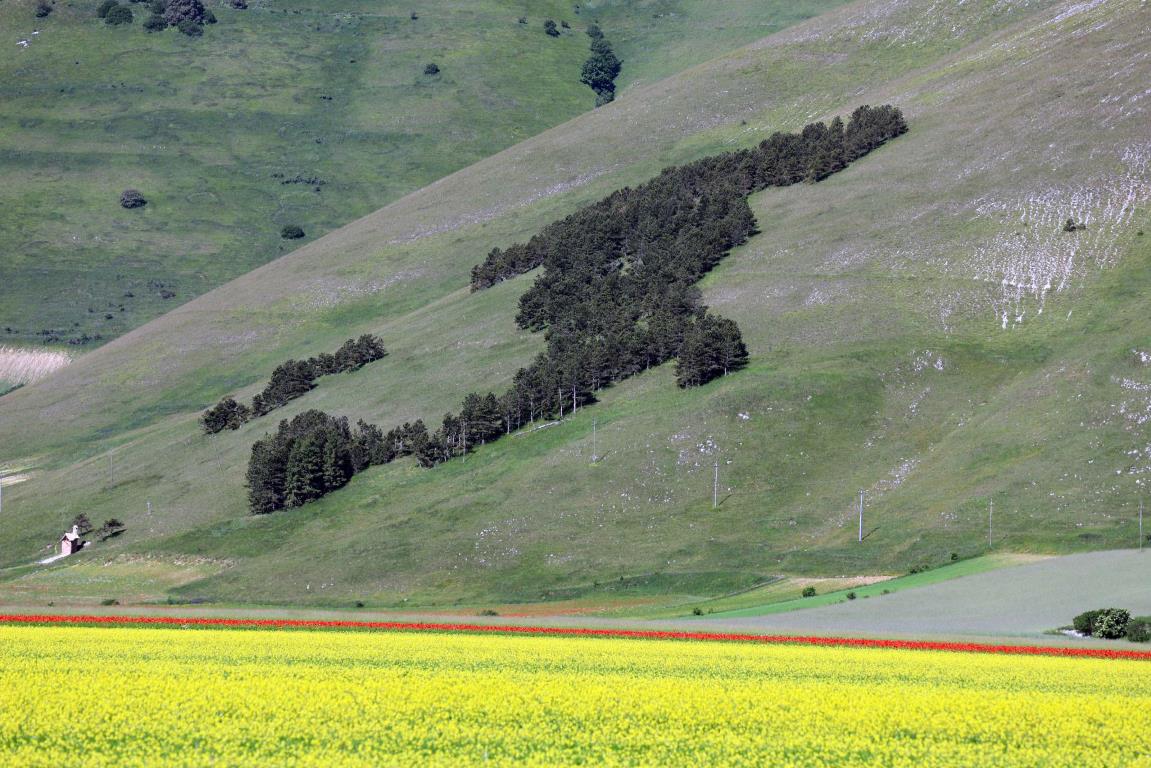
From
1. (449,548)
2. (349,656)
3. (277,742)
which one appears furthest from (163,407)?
(277,742)

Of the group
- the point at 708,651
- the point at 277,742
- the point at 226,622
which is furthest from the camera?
the point at 226,622

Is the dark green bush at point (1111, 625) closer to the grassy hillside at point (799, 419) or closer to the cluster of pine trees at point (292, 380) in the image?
the grassy hillside at point (799, 419)

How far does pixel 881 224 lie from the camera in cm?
16562

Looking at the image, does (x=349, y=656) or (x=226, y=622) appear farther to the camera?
(x=226, y=622)

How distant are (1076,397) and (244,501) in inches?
3338

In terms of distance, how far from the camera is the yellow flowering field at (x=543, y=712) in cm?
3005

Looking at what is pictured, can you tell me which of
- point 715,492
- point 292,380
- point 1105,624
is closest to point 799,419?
point 715,492

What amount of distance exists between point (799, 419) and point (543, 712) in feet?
315

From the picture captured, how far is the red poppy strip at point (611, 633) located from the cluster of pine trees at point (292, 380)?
300ft

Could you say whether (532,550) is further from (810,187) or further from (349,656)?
(810,187)

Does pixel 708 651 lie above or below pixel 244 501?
below

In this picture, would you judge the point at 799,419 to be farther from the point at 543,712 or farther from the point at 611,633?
the point at 543,712

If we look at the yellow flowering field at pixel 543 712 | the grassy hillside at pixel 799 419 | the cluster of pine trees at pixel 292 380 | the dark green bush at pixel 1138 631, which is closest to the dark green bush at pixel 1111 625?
the dark green bush at pixel 1138 631

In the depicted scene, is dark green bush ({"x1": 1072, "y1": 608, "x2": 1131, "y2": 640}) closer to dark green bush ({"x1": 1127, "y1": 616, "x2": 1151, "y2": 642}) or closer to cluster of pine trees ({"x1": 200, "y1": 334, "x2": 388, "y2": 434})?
dark green bush ({"x1": 1127, "y1": 616, "x2": 1151, "y2": 642})
